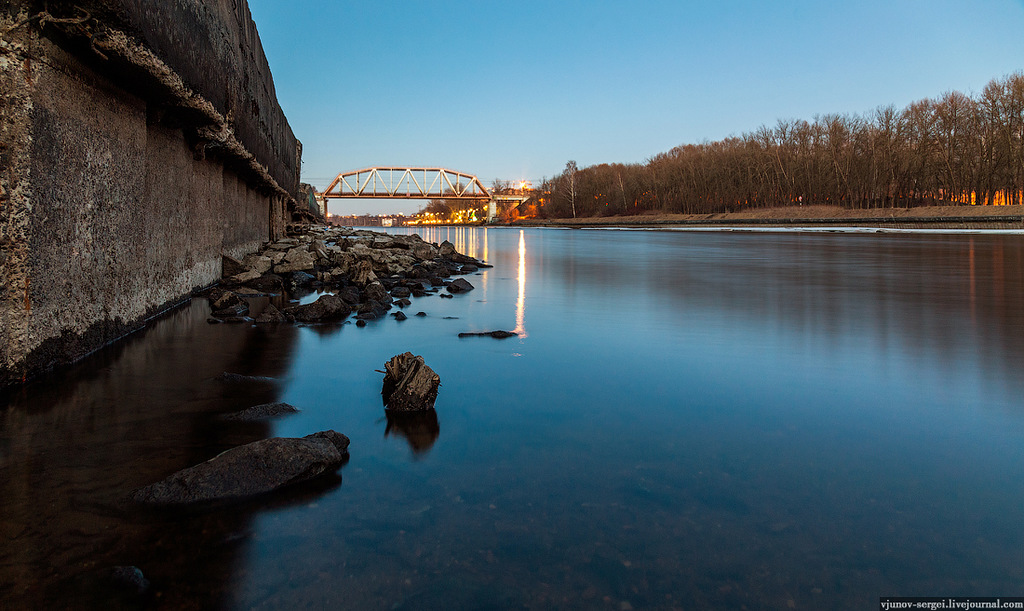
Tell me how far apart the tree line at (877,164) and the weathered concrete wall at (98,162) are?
59.5 m

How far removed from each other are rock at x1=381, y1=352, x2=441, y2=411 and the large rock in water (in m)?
0.74

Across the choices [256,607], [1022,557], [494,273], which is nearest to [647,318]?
[1022,557]

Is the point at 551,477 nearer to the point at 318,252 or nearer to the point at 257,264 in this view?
the point at 257,264

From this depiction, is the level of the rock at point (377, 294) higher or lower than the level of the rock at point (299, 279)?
lower

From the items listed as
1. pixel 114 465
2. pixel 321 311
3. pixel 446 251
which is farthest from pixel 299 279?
pixel 114 465

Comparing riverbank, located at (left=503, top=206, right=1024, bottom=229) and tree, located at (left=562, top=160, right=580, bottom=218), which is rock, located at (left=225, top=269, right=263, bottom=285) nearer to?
riverbank, located at (left=503, top=206, right=1024, bottom=229)

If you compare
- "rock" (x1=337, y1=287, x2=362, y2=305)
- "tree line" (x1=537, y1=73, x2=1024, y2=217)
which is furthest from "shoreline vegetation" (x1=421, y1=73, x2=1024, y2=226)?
"rock" (x1=337, y1=287, x2=362, y2=305)

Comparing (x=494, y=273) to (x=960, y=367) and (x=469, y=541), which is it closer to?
(x=960, y=367)

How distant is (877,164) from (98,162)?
219ft

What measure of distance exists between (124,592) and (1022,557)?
8.71 ft

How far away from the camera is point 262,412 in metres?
3.16

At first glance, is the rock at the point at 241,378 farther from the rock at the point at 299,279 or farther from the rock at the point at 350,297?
the rock at the point at 299,279

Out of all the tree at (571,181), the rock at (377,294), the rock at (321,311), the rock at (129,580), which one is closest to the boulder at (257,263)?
the rock at (377,294)

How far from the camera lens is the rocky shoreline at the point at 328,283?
633 centimetres
